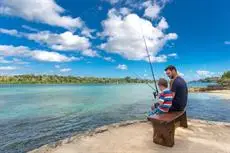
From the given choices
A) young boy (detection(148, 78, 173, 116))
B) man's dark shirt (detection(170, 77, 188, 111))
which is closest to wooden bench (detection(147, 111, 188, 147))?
young boy (detection(148, 78, 173, 116))

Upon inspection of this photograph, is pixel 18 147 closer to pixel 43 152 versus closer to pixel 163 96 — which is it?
pixel 43 152

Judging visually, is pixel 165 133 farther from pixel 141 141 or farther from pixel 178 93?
pixel 178 93

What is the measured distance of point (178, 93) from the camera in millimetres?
7277

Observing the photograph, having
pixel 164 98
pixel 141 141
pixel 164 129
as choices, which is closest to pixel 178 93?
pixel 164 98

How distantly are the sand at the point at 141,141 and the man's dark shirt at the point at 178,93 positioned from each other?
3.24 ft

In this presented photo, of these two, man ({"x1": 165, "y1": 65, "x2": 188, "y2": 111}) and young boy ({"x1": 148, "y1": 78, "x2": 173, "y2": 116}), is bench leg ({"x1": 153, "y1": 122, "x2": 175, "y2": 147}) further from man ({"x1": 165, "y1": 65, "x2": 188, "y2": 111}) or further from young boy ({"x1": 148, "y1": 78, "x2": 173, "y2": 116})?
man ({"x1": 165, "y1": 65, "x2": 188, "y2": 111})

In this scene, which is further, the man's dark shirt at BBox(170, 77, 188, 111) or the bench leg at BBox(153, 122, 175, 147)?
the man's dark shirt at BBox(170, 77, 188, 111)

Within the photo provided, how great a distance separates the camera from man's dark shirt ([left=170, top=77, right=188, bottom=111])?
723cm

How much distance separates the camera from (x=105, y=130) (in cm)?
834

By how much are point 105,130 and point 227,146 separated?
4294 mm

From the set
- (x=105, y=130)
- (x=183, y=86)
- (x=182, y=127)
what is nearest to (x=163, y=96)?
(x=183, y=86)

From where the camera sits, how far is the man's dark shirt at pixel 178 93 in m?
7.23

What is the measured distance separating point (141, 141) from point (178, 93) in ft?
6.88

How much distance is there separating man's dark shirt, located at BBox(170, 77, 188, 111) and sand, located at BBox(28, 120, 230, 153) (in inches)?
38.9
